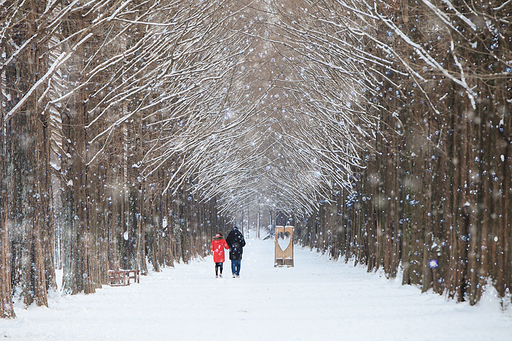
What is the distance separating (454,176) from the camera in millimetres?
10844

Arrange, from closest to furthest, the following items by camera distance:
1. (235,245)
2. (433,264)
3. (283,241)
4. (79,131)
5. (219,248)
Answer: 1. (433,264)
2. (79,131)
3. (235,245)
4. (219,248)
5. (283,241)

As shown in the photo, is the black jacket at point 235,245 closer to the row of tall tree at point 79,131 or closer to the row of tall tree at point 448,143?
the row of tall tree at point 79,131

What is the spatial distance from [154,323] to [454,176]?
6061 millimetres

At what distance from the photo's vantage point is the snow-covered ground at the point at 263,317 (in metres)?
7.57

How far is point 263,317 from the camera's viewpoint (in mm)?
9297

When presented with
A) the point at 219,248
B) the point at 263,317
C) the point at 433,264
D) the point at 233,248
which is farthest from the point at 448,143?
the point at 219,248

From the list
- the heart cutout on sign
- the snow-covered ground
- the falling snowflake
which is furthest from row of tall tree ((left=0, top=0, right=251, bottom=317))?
the heart cutout on sign

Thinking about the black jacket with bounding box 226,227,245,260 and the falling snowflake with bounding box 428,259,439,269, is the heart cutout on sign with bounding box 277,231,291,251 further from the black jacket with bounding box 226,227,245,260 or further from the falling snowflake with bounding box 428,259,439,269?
the falling snowflake with bounding box 428,259,439,269

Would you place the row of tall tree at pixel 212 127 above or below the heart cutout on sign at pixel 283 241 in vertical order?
above

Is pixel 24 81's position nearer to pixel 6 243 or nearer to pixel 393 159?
pixel 6 243

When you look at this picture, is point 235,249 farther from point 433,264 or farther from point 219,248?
point 433,264

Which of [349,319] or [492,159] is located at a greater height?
[492,159]

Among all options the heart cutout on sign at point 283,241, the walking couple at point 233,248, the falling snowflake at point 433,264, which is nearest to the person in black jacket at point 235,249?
the walking couple at point 233,248

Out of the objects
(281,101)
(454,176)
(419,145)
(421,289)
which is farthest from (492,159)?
(281,101)
